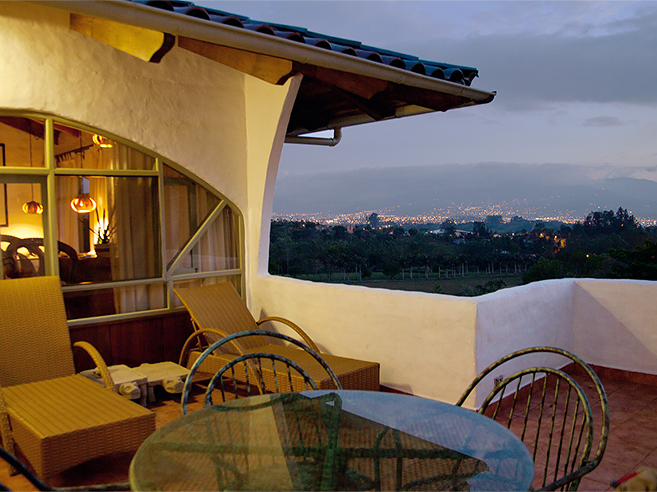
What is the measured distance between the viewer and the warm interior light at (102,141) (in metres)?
4.70

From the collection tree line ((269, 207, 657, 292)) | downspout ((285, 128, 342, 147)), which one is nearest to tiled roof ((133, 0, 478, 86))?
downspout ((285, 128, 342, 147))

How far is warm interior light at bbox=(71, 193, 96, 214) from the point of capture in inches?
181

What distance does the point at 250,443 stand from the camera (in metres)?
1.75

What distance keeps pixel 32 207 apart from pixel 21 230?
212mm

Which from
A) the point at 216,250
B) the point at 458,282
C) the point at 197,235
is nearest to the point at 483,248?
the point at 458,282

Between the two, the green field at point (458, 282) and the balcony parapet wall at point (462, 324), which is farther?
the green field at point (458, 282)

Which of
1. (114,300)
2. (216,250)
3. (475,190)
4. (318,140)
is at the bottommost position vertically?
(114,300)

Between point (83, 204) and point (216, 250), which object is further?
Answer: point (216, 250)

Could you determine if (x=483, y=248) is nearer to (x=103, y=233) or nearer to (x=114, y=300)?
(x=114, y=300)

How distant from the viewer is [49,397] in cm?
341

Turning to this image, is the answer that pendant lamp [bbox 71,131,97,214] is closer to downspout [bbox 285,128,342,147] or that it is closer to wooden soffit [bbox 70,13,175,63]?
wooden soffit [bbox 70,13,175,63]

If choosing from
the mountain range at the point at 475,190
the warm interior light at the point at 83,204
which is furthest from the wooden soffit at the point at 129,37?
the mountain range at the point at 475,190

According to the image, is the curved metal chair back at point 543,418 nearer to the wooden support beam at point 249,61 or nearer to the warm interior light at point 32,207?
the wooden support beam at point 249,61

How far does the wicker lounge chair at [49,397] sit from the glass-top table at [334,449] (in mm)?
1358
